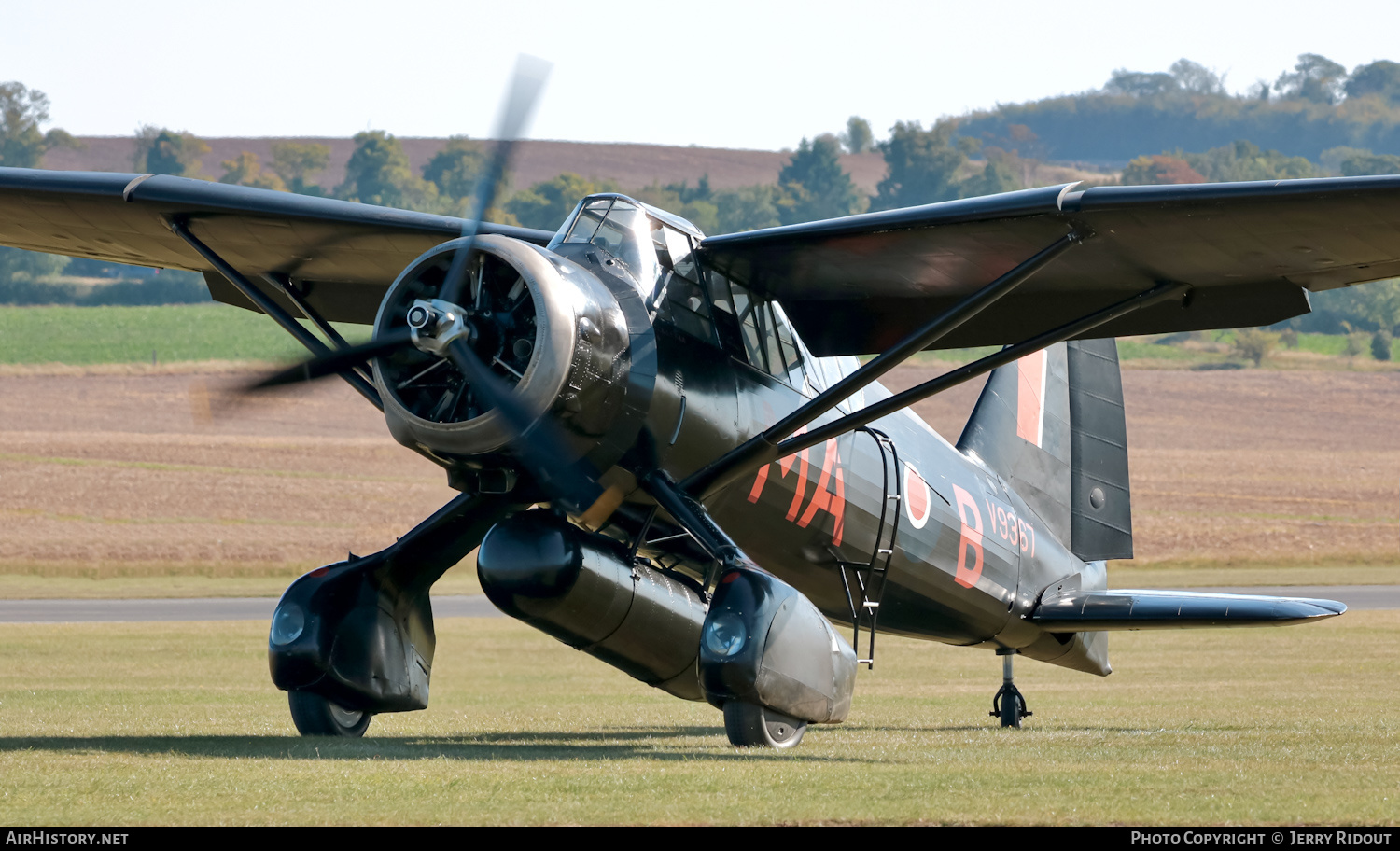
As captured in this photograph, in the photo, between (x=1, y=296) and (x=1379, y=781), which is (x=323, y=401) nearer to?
(x=1, y=296)

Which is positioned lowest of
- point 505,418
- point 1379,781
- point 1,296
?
point 1,296

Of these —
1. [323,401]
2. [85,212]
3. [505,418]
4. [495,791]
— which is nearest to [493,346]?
[505,418]

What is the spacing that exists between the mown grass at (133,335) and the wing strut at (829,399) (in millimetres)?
58385

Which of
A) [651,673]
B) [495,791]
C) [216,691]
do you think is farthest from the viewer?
[216,691]

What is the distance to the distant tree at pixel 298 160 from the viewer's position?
15000 centimetres

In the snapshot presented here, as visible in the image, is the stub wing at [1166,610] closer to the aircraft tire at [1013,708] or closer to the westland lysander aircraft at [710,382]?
the westland lysander aircraft at [710,382]

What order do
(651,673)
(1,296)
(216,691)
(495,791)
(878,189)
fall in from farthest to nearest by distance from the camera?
1. (878,189)
2. (1,296)
3. (216,691)
4. (651,673)
5. (495,791)

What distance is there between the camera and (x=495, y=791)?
783 cm

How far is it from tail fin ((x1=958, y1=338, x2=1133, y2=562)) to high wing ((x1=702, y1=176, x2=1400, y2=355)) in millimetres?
2375

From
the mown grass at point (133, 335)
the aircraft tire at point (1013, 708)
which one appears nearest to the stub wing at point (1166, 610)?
the aircraft tire at point (1013, 708)

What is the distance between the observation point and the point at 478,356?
9117 millimetres

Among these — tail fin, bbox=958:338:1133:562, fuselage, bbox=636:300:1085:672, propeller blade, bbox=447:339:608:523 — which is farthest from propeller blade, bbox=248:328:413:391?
tail fin, bbox=958:338:1133:562

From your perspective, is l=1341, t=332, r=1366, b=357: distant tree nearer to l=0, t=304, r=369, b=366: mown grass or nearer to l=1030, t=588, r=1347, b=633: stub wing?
l=0, t=304, r=369, b=366: mown grass
